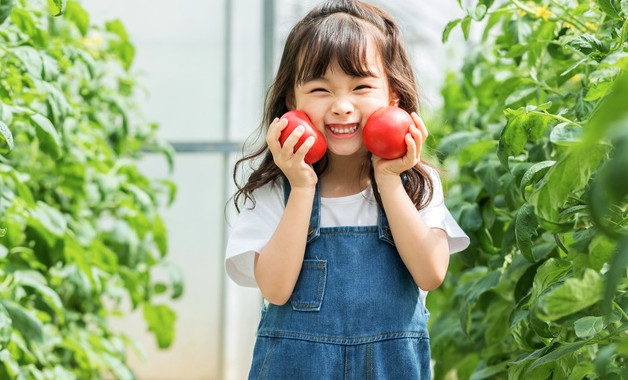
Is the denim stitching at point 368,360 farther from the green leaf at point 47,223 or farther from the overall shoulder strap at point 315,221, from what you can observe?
the green leaf at point 47,223

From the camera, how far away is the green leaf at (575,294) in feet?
2.38

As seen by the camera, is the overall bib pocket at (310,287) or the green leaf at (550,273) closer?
the green leaf at (550,273)

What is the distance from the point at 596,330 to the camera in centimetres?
95

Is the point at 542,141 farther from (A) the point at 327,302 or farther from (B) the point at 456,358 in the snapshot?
(B) the point at 456,358

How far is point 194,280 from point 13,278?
2055mm

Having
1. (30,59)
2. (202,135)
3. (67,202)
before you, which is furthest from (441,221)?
(202,135)

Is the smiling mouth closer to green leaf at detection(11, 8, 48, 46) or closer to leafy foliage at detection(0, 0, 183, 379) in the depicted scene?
leafy foliage at detection(0, 0, 183, 379)

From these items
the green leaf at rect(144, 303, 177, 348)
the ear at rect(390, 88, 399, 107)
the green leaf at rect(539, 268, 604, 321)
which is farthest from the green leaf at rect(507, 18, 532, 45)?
the green leaf at rect(144, 303, 177, 348)

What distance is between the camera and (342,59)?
126 centimetres

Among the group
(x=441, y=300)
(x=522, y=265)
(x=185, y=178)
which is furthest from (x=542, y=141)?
(x=185, y=178)

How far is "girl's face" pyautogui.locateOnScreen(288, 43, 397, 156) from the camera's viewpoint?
1263mm

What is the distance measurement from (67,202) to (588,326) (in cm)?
176

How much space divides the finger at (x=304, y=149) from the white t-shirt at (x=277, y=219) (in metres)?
0.13

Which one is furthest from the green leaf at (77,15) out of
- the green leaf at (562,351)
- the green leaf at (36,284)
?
the green leaf at (562,351)
